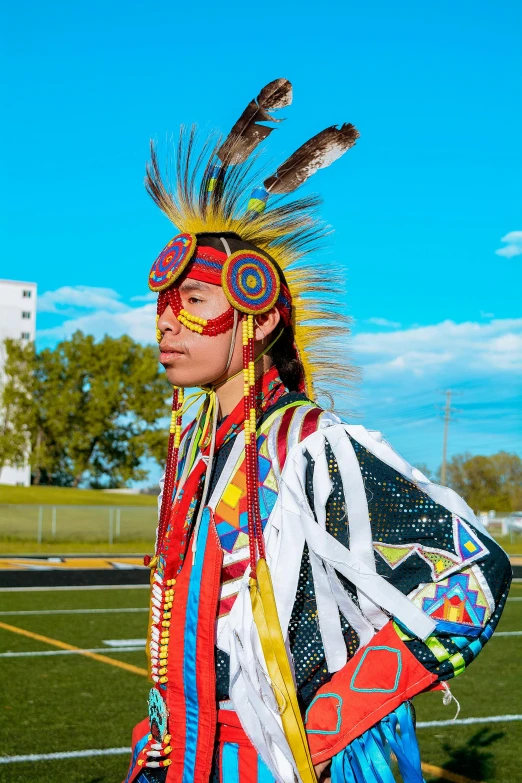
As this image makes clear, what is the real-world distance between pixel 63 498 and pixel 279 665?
44.8 meters

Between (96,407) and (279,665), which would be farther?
(96,407)

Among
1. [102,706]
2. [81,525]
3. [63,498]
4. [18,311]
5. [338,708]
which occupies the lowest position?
[102,706]

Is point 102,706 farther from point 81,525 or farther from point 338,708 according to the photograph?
point 81,525

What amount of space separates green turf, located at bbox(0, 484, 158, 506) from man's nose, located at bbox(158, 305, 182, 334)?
41148 mm

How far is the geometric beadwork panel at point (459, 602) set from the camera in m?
1.98

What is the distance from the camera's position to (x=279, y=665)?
2.02 metres

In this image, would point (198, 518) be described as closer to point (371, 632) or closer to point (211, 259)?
point (371, 632)

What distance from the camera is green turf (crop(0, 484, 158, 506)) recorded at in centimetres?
4419

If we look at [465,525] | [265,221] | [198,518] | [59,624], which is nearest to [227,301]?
[265,221]

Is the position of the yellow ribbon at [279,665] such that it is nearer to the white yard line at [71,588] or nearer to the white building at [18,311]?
the white yard line at [71,588]


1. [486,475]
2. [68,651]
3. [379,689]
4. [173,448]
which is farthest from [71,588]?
Answer: [486,475]

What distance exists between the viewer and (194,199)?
2.76 m

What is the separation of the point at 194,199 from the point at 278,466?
0.92 metres

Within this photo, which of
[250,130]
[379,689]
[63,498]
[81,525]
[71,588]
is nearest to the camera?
[379,689]
